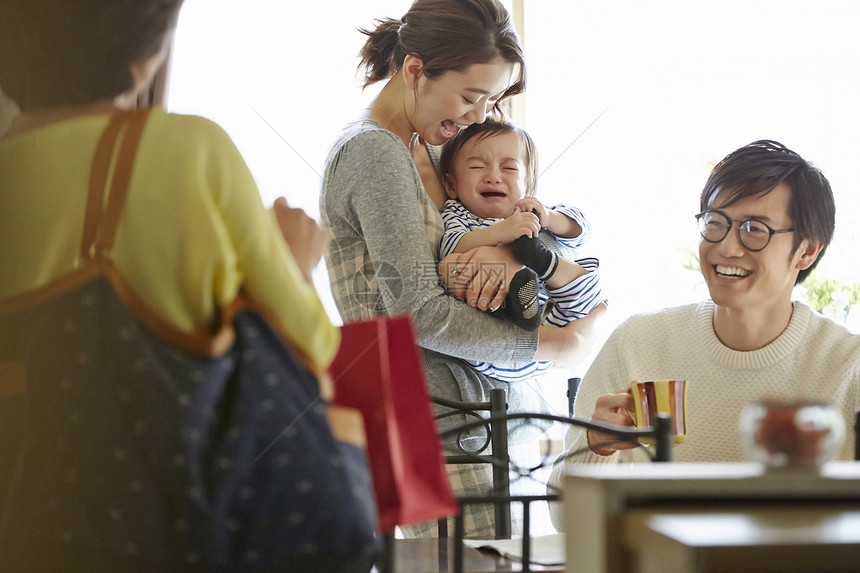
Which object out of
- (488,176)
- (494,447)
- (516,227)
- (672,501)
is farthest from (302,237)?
(488,176)

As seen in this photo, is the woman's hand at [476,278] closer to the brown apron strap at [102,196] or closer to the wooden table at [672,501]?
the wooden table at [672,501]

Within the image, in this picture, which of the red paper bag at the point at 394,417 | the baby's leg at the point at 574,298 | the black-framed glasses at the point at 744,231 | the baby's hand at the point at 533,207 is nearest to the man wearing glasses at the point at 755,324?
the black-framed glasses at the point at 744,231

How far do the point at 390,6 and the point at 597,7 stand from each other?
2.43 feet

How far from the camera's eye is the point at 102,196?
0.62 m

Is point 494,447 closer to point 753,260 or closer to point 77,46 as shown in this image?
point 753,260

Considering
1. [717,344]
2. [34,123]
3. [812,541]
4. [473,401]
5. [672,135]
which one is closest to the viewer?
[812,541]

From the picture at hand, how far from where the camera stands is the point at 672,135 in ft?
9.55

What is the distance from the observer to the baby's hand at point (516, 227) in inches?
60.7

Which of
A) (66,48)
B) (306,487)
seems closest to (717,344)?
(306,487)

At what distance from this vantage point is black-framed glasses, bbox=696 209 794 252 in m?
1.53

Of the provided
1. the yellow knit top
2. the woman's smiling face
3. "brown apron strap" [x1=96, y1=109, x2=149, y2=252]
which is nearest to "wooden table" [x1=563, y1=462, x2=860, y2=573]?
the yellow knit top

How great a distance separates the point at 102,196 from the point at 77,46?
0.16m

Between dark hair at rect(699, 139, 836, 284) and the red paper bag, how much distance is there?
1.00m

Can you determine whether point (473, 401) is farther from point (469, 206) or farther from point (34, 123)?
point (34, 123)
